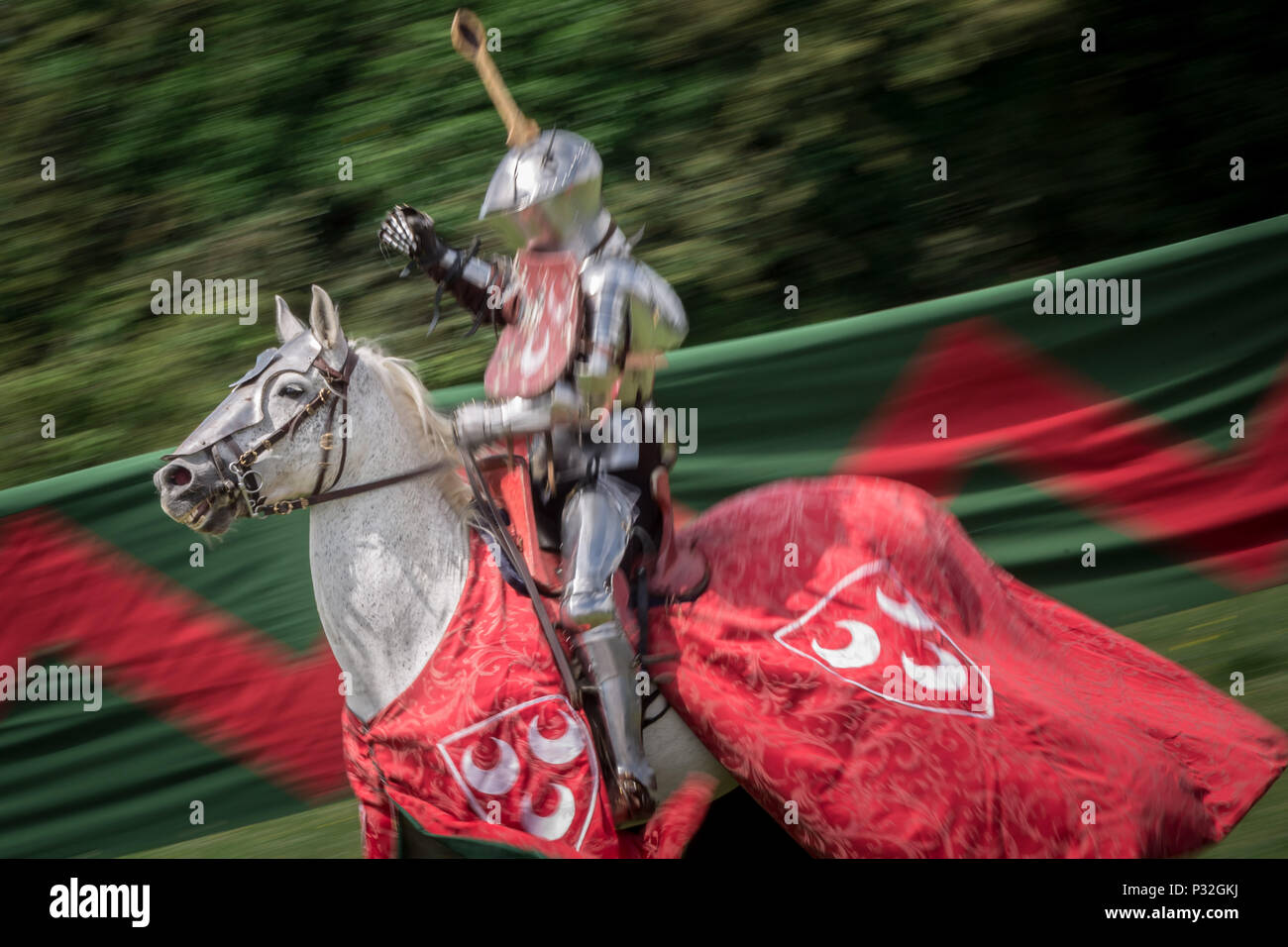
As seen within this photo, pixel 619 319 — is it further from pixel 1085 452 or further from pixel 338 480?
pixel 1085 452

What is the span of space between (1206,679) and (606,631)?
2600 mm

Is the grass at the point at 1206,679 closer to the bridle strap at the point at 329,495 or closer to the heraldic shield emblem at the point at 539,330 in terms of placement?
the bridle strap at the point at 329,495

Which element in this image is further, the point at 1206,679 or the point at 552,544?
the point at 1206,679

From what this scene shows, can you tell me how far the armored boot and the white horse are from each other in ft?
0.60

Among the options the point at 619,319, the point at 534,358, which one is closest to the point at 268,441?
the point at 534,358

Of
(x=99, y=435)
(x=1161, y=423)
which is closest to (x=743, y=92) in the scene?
(x=1161, y=423)

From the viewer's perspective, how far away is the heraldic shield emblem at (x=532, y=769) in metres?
3.25

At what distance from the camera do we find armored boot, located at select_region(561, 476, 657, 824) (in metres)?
3.24

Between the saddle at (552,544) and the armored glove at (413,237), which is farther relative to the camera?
the armored glove at (413,237)

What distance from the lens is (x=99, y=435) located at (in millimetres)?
6387

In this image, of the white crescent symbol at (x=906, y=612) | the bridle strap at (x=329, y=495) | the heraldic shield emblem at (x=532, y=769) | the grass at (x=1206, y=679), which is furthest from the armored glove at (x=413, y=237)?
the grass at (x=1206, y=679)

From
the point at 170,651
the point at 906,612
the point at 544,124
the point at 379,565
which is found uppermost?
the point at 544,124

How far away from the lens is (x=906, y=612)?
3.48 m

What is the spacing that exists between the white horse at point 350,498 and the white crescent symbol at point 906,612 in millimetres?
652
